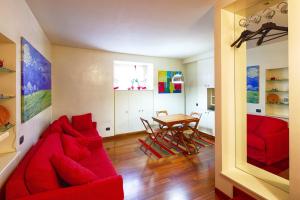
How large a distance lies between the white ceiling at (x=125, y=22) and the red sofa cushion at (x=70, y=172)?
1.95 meters

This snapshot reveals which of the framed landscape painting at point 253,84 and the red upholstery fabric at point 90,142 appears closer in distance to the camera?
the framed landscape painting at point 253,84

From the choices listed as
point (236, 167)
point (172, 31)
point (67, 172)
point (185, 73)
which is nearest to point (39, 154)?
point (67, 172)

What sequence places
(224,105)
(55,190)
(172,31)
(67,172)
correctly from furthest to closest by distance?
1. (172,31)
2. (224,105)
3. (67,172)
4. (55,190)

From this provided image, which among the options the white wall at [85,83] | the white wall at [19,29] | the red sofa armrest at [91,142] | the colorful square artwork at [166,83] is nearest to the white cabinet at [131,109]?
the white wall at [85,83]

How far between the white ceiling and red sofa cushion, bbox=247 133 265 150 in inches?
76.1

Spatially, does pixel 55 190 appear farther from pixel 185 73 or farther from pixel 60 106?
pixel 185 73

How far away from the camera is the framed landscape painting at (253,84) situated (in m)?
2.15

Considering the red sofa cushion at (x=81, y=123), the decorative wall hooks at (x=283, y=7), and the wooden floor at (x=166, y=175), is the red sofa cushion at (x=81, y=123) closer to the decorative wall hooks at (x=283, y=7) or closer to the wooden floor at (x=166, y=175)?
the wooden floor at (x=166, y=175)

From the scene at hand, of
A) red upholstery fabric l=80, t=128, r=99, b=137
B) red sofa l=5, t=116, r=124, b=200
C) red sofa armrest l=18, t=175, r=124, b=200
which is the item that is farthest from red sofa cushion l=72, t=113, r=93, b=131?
red sofa armrest l=18, t=175, r=124, b=200

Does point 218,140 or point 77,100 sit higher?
point 77,100

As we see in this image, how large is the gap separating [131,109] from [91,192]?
143 inches

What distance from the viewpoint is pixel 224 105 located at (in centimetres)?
195

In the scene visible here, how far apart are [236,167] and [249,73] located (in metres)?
1.31

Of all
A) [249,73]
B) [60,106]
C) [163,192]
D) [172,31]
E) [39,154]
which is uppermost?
[172,31]
